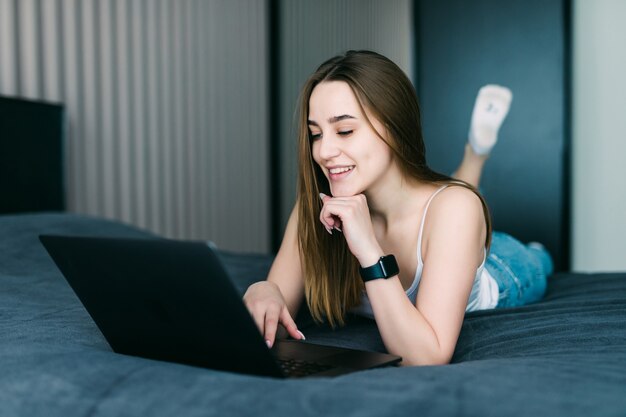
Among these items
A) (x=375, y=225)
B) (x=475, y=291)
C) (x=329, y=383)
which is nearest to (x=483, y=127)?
(x=475, y=291)

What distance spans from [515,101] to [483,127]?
1015 mm

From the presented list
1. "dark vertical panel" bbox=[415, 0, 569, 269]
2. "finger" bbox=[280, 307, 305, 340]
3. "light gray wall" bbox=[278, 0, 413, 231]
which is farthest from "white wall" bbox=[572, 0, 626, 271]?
"finger" bbox=[280, 307, 305, 340]

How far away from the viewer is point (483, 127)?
102 inches

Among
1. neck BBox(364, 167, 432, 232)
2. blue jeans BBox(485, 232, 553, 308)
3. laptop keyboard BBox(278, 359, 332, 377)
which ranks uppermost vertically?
neck BBox(364, 167, 432, 232)

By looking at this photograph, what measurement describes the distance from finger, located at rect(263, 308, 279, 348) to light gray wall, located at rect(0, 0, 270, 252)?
1868 mm

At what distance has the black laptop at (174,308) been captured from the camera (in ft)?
2.40

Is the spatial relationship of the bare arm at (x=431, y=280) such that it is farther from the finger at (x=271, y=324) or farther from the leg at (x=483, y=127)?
the leg at (x=483, y=127)

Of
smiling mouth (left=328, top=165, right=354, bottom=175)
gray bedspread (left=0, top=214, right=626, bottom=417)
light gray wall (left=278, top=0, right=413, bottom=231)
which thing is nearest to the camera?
gray bedspread (left=0, top=214, right=626, bottom=417)

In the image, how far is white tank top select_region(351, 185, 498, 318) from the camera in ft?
4.23

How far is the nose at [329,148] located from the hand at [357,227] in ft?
0.37

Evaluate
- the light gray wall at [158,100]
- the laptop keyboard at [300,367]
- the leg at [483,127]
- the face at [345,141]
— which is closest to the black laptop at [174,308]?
the laptop keyboard at [300,367]

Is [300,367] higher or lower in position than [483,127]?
lower

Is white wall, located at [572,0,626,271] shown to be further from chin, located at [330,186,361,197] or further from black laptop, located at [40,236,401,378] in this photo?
black laptop, located at [40,236,401,378]

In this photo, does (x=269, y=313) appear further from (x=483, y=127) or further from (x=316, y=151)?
(x=483, y=127)
